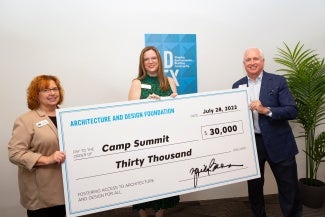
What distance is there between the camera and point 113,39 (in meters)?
3.17

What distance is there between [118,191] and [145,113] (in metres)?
0.64

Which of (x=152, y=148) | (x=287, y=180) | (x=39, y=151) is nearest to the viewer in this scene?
(x=39, y=151)

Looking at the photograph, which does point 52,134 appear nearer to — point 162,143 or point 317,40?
point 162,143

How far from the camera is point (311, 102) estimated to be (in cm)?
306

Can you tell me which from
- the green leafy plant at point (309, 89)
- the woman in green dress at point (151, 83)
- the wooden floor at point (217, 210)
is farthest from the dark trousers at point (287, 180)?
the woman in green dress at point (151, 83)

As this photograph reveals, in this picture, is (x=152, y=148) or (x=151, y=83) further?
(x=151, y=83)

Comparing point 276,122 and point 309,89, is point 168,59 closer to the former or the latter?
point 276,122

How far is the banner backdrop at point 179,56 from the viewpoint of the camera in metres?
3.27

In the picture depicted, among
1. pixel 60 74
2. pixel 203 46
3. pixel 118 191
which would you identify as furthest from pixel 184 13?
pixel 118 191

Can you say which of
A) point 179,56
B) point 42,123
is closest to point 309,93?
point 179,56

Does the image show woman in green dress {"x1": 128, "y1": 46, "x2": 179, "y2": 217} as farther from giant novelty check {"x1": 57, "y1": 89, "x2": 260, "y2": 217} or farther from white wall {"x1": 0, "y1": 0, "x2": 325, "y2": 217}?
white wall {"x1": 0, "y1": 0, "x2": 325, "y2": 217}

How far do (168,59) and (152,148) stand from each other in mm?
1574

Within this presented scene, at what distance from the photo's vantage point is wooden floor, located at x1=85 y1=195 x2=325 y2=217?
3234 mm

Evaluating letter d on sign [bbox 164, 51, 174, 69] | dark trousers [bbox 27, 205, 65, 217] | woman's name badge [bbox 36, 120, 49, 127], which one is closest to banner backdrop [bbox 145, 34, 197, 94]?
letter d on sign [bbox 164, 51, 174, 69]
